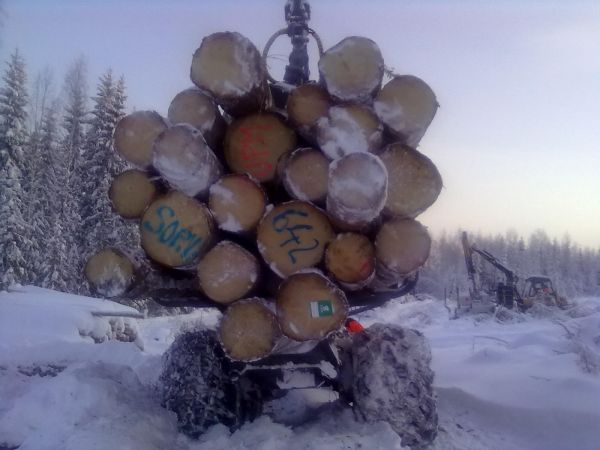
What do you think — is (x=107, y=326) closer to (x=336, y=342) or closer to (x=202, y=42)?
(x=336, y=342)

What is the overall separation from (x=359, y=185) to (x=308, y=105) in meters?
0.72

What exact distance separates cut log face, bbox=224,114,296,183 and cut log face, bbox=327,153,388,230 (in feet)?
1.90

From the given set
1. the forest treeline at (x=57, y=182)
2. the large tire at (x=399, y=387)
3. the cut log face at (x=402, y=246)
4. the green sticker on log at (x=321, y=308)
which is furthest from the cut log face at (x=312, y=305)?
the forest treeline at (x=57, y=182)

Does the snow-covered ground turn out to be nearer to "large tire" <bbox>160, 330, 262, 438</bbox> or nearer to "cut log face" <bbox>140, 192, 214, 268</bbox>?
"large tire" <bbox>160, 330, 262, 438</bbox>

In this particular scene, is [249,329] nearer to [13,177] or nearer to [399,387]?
[399,387]

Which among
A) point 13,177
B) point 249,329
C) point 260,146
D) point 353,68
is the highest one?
point 13,177

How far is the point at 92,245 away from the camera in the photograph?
763 inches

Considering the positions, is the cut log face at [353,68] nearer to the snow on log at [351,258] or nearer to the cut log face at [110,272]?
the snow on log at [351,258]

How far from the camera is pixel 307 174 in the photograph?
9.21 ft

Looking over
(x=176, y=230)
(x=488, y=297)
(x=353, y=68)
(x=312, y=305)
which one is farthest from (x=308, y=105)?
(x=488, y=297)

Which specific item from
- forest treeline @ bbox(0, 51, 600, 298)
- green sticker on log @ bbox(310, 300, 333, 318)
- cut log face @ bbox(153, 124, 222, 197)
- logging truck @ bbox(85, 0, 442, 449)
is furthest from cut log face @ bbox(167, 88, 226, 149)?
forest treeline @ bbox(0, 51, 600, 298)

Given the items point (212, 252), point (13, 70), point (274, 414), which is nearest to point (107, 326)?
point (274, 414)

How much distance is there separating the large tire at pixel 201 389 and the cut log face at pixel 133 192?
37.7 inches

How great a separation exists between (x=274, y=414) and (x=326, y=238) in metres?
1.62
